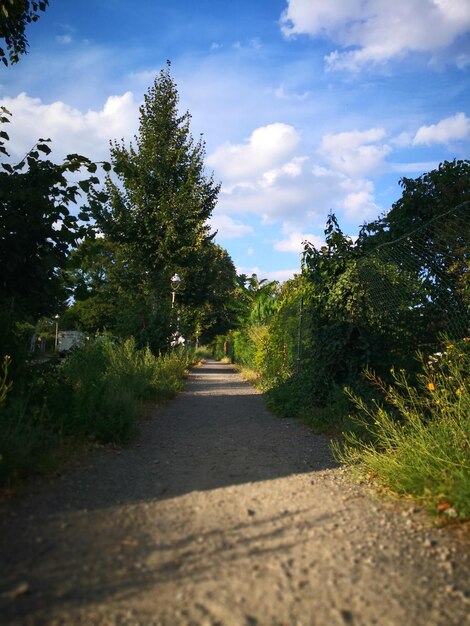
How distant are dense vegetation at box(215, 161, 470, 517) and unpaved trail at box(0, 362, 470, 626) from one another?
1.66ft

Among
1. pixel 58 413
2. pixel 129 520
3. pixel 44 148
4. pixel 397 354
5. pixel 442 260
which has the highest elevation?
pixel 44 148

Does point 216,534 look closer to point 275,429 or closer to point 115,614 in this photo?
point 115,614

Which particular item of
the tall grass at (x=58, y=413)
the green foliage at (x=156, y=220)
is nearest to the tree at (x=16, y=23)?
the tall grass at (x=58, y=413)

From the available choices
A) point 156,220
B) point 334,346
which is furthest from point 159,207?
point 334,346

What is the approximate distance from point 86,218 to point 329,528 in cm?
437

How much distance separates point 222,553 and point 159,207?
15.5m

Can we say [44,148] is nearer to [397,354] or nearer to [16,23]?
[16,23]

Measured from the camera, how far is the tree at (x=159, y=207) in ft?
56.5

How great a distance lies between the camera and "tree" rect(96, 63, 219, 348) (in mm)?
17219

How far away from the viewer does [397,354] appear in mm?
7609

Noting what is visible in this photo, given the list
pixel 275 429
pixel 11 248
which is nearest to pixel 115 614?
pixel 11 248

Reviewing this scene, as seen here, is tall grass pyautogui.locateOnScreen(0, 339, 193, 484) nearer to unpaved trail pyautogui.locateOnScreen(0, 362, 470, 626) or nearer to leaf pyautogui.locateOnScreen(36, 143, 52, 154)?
unpaved trail pyautogui.locateOnScreen(0, 362, 470, 626)

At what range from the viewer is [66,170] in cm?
588

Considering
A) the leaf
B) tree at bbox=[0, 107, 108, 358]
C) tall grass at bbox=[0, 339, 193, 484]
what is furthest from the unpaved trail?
the leaf
